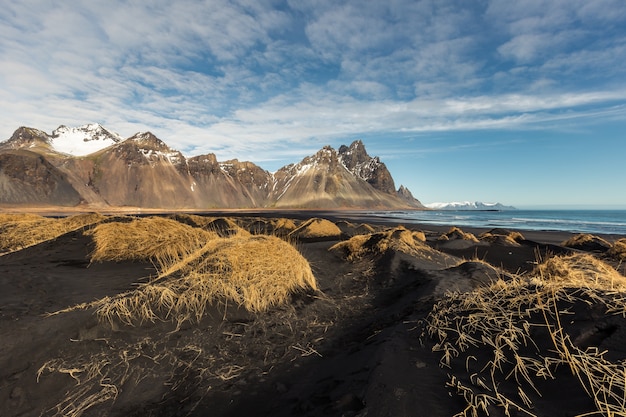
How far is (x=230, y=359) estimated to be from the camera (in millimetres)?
5035

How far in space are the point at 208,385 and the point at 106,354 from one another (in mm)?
1904

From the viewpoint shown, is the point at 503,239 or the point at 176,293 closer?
the point at 176,293

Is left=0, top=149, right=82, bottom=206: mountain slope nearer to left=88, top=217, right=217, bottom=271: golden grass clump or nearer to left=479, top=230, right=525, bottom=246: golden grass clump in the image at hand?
left=88, top=217, right=217, bottom=271: golden grass clump

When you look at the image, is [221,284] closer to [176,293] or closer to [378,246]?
[176,293]

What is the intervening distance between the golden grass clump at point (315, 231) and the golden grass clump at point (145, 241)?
11475 mm

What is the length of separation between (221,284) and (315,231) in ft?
57.8

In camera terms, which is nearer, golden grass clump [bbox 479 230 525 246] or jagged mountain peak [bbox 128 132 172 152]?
golden grass clump [bbox 479 230 525 246]

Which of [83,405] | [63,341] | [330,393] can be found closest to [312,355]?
[330,393]

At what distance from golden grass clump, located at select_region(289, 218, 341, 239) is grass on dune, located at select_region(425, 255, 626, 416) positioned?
18.9 m

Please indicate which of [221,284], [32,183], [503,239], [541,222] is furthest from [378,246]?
[32,183]

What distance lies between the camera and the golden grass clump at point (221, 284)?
5.96 m

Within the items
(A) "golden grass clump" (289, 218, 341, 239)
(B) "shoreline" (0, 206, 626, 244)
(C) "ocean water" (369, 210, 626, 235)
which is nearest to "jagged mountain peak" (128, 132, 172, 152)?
(B) "shoreline" (0, 206, 626, 244)

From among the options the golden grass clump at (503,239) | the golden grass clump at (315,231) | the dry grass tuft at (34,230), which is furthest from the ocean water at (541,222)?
the dry grass tuft at (34,230)

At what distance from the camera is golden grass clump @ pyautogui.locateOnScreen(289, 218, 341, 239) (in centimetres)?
2389
